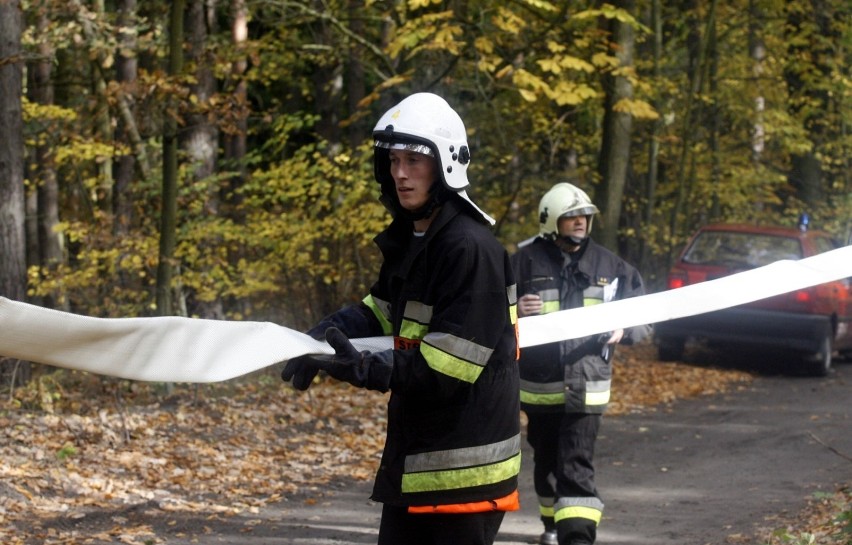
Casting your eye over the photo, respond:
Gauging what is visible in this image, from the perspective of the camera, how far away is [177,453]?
30.8 feet

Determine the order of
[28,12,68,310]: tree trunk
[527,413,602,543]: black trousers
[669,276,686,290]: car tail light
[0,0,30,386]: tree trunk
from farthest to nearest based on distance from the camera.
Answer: [28,12,68,310]: tree trunk → [669,276,686,290]: car tail light → [0,0,30,386]: tree trunk → [527,413,602,543]: black trousers

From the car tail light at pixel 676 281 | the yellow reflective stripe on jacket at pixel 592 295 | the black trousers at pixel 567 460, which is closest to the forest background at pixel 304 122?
the car tail light at pixel 676 281

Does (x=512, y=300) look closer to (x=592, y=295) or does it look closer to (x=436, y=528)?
(x=436, y=528)

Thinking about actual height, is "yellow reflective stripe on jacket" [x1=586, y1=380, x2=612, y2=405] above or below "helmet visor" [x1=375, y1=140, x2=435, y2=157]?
below

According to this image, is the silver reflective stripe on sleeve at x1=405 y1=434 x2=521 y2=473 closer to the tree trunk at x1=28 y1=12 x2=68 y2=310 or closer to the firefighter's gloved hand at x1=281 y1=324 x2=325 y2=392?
the firefighter's gloved hand at x1=281 y1=324 x2=325 y2=392

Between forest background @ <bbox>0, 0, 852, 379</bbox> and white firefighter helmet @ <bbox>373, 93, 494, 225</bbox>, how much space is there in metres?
8.23

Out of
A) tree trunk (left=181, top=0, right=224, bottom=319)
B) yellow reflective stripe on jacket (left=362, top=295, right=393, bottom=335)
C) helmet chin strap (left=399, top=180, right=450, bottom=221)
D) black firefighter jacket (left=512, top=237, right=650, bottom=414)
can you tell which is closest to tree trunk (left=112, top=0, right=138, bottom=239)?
tree trunk (left=181, top=0, right=224, bottom=319)

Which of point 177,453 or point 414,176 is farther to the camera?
point 177,453

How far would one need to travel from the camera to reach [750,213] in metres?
24.1

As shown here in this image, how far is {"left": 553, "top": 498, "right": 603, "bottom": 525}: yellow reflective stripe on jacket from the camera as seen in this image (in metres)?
6.57

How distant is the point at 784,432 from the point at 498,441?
8716 millimetres

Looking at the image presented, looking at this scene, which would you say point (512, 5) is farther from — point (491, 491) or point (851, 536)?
point (491, 491)

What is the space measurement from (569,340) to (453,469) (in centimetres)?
321

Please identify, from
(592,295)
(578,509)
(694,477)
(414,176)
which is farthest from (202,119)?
(414,176)
